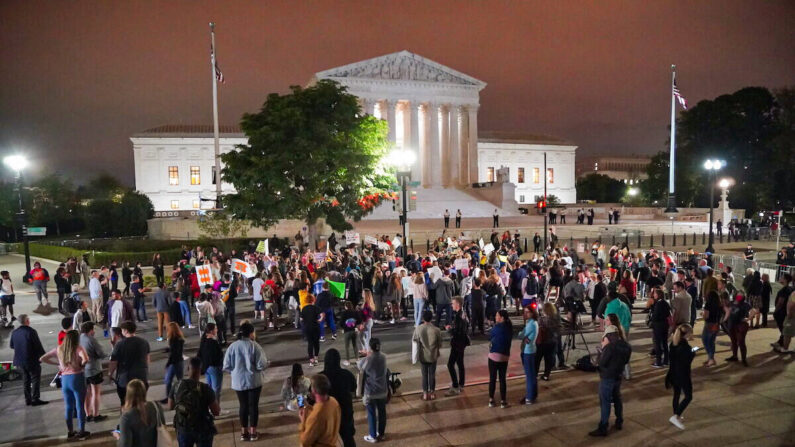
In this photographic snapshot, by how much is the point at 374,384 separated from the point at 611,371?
10.6ft

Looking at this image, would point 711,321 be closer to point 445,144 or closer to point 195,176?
point 445,144

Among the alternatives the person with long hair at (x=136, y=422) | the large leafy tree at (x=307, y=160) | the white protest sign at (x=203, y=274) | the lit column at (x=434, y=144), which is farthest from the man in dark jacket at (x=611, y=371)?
the lit column at (x=434, y=144)

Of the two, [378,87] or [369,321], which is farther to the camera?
[378,87]

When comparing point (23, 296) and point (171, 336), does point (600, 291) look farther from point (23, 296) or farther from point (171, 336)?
point (23, 296)

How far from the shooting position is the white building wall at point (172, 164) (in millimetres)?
76125

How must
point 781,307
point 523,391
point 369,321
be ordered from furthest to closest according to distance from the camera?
point 781,307, point 369,321, point 523,391

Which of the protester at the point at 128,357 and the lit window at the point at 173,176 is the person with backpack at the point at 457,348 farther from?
the lit window at the point at 173,176

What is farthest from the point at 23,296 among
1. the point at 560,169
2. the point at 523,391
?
the point at 560,169

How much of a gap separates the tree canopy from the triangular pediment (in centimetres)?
2643

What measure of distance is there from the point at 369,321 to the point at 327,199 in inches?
721

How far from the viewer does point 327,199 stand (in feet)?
94.1

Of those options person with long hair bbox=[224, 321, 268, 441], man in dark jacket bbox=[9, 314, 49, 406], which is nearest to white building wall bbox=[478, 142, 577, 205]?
man in dark jacket bbox=[9, 314, 49, 406]

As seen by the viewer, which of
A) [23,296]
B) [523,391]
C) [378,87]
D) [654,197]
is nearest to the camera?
[523,391]

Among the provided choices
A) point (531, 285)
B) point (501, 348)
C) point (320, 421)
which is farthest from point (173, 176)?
point (320, 421)
